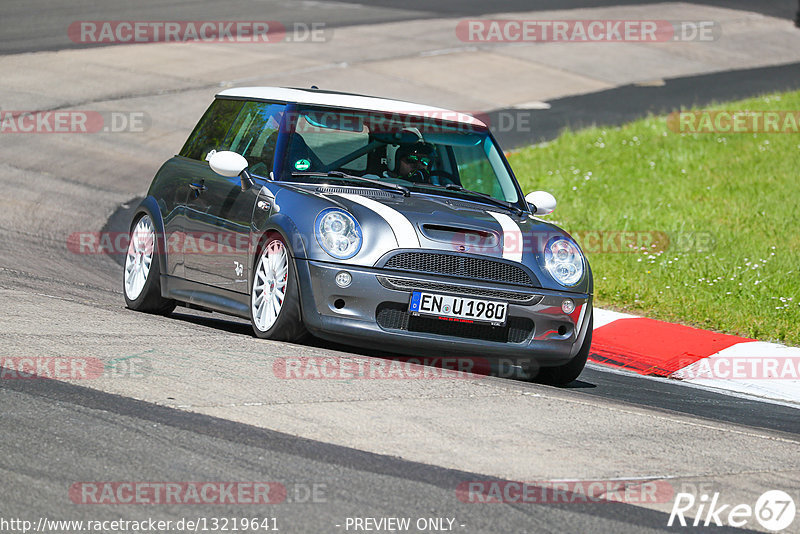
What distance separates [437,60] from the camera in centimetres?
2459

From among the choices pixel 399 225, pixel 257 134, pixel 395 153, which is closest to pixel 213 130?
pixel 257 134

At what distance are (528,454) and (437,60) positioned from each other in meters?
20.0

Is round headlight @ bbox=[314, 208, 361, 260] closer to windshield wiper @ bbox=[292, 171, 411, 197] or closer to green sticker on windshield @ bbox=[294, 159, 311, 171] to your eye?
windshield wiper @ bbox=[292, 171, 411, 197]

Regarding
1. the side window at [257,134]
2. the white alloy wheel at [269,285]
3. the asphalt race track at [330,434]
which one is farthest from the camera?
the side window at [257,134]

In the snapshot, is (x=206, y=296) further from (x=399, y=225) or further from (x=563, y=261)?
(x=563, y=261)

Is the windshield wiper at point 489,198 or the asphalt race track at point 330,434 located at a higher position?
the windshield wiper at point 489,198

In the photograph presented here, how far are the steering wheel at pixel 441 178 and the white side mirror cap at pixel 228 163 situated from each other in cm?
121

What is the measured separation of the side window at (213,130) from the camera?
8562 millimetres

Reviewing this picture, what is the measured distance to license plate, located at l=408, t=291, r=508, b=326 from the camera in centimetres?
689

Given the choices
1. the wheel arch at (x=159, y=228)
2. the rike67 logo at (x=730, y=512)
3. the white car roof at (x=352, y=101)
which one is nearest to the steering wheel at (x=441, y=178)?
the white car roof at (x=352, y=101)

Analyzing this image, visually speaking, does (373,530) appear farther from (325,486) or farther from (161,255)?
(161,255)

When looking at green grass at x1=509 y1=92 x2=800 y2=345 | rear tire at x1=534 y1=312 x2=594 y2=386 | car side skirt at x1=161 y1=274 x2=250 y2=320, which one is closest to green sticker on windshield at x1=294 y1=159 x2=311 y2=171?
car side skirt at x1=161 y1=274 x2=250 y2=320

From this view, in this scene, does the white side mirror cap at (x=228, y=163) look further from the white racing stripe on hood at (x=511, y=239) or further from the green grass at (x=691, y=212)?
the green grass at (x=691, y=212)

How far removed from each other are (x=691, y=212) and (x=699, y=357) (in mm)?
4864
